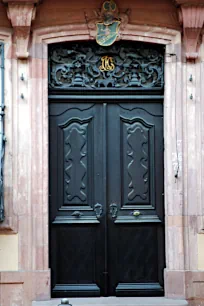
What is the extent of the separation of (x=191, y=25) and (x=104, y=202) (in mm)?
2614

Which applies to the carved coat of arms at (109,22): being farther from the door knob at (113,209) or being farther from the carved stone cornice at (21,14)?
the door knob at (113,209)

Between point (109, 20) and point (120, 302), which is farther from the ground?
point (109, 20)

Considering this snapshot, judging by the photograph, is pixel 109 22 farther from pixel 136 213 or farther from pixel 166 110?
pixel 136 213

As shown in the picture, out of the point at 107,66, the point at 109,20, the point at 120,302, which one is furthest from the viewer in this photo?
the point at 107,66

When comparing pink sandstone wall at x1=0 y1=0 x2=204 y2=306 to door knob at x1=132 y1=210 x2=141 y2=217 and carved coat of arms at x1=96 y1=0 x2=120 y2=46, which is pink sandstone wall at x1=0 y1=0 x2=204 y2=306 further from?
door knob at x1=132 y1=210 x2=141 y2=217

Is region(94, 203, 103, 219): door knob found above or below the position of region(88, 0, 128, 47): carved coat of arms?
below

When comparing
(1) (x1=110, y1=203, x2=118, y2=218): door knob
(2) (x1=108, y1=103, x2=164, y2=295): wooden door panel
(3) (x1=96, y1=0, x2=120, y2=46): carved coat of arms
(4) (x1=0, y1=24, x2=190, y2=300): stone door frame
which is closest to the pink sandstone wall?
(4) (x1=0, y1=24, x2=190, y2=300): stone door frame

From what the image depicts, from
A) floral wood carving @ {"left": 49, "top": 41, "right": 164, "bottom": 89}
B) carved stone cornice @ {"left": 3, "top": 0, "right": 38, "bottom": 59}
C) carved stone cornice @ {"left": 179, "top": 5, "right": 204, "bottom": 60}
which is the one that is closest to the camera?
carved stone cornice @ {"left": 3, "top": 0, "right": 38, "bottom": 59}

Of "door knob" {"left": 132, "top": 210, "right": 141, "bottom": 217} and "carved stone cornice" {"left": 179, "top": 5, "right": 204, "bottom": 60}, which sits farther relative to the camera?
"door knob" {"left": 132, "top": 210, "right": 141, "bottom": 217}

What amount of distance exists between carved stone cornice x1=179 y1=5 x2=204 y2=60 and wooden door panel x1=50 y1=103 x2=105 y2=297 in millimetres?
1627

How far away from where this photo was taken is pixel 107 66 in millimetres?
10281

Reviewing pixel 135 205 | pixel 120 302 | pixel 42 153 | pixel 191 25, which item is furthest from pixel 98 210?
pixel 191 25

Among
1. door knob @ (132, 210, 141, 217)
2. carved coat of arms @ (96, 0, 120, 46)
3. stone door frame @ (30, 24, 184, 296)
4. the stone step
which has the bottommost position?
the stone step

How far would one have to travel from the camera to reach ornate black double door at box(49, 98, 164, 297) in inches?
399
